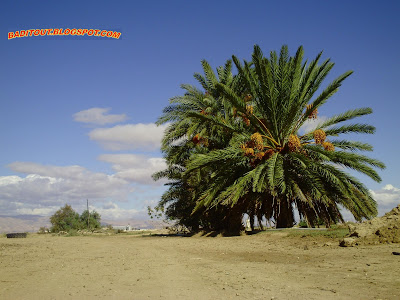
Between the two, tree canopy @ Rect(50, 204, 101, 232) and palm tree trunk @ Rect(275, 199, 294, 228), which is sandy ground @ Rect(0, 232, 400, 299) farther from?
tree canopy @ Rect(50, 204, 101, 232)

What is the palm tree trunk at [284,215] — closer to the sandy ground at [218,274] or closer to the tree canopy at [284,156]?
the tree canopy at [284,156]

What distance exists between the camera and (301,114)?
680 inches

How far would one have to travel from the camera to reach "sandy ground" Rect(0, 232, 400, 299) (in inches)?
244

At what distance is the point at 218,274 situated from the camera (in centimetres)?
790

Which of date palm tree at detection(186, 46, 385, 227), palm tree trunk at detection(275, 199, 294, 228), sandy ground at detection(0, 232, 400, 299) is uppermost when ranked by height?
date palm tree at detection(186, 46, 385, 227)

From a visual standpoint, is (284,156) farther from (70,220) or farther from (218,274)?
(70,220)

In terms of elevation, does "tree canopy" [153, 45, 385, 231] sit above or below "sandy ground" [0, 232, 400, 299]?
above

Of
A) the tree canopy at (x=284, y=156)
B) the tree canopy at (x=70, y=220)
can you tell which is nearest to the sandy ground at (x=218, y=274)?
the tree canopy at (x=284, y=156)

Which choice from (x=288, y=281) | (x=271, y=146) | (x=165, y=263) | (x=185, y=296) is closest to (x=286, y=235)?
(x=271, y=146)

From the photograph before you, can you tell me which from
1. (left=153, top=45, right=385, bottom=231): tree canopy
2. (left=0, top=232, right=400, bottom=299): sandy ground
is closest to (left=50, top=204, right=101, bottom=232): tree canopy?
(left=153, top=45, right=385, bottom=231): tree canopy

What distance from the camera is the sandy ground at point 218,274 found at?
6.19 m

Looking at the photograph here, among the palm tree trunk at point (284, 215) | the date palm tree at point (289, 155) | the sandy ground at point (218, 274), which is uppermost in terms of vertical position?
the date palm tree at point (289, 155)

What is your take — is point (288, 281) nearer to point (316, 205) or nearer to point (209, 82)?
point (316, 205)

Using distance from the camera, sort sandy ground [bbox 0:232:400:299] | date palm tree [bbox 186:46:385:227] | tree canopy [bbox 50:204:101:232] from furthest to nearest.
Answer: tree canopy [bbox 50:204:101:232], date palm tree [bbox 186:46:385:227], sandy ground [bbox 0:232:400:299]
